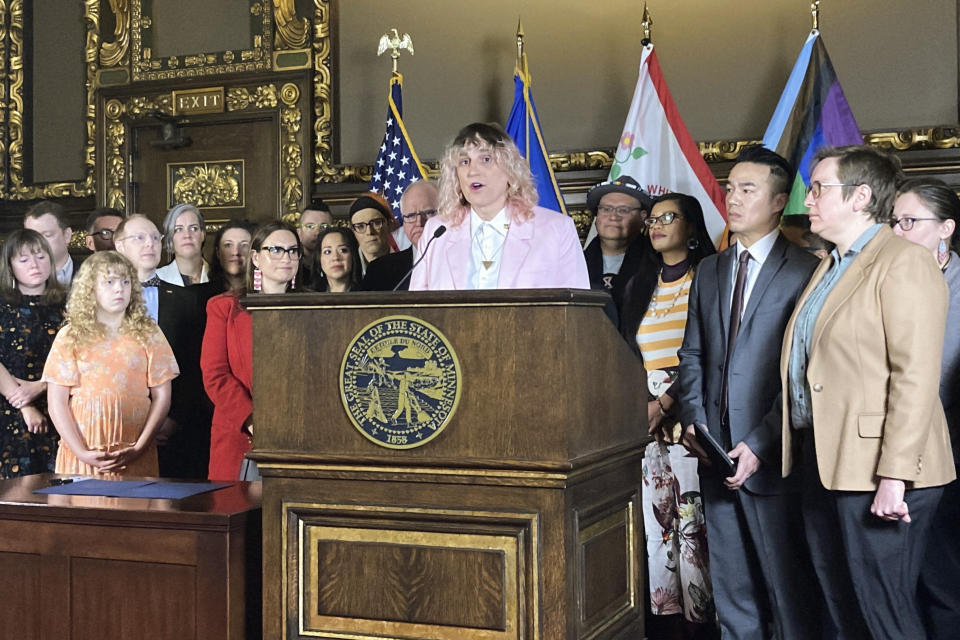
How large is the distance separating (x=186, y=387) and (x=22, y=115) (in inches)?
134

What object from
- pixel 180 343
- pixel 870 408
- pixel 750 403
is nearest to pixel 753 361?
pixel 750 403

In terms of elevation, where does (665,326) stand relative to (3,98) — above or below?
below

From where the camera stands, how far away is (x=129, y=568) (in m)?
2.44

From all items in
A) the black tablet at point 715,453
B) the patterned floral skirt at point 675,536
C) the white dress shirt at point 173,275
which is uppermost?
the white dress shirt at point 173,275

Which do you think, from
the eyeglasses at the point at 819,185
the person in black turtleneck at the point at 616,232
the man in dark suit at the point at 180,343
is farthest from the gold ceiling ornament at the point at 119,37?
the eyeglasses at the point at 819,185

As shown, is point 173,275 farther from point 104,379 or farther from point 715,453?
point 715,453

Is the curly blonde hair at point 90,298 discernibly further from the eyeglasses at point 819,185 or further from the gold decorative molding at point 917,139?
the gold decorative molding at point 917,139

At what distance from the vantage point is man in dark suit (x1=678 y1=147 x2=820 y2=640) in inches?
115

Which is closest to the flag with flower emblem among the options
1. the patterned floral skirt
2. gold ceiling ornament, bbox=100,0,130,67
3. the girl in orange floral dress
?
the patterned floral skirt

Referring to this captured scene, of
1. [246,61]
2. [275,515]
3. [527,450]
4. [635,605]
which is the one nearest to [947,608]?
[635,605]

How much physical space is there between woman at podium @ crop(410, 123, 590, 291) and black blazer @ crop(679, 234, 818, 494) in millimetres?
532

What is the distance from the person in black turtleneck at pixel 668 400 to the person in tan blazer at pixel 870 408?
78 centimetres

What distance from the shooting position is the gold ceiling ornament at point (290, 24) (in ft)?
19.7

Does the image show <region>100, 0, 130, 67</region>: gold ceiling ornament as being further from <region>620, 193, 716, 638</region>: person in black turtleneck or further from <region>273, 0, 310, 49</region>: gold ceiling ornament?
<region>620, 193, 716, 638</region>: person in black turtleneck
